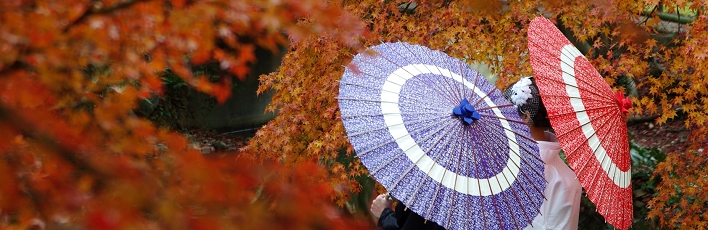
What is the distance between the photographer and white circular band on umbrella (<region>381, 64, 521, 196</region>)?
2643 millimetres

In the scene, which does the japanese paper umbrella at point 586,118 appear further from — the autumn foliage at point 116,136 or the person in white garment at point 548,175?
the autumn foliage at point 116,136

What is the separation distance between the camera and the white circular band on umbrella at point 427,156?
2.64m

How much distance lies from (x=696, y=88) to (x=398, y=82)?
2.69 m

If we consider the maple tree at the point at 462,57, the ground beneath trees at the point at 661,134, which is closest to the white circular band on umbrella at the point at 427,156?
the maple tree at the point at 462,57

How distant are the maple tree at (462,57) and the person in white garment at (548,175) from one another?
1.59m

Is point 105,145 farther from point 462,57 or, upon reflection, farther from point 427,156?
point 462,57

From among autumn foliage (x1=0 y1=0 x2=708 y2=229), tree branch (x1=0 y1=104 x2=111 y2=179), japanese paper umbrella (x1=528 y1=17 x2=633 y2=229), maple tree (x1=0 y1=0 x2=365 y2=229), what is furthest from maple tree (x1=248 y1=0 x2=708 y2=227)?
tree branch (x1=0 y1=104 x2=111 y2=179)

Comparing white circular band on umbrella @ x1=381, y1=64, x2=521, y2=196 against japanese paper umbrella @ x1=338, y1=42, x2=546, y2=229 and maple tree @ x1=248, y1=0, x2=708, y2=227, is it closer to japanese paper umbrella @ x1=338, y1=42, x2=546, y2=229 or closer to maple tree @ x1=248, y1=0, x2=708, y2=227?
japanese paper umbrella @ x1=338, y1=42, x2=546, y2=229

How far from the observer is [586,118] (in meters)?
2.97

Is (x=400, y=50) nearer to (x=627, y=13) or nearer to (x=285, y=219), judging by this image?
(x=285, y=219)

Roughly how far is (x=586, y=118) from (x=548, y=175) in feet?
1.06

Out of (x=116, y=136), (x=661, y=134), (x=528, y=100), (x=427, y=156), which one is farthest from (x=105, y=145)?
(x=661, y=134)

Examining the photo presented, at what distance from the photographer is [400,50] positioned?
2975mm

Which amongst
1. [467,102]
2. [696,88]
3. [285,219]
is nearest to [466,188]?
[467,102]
